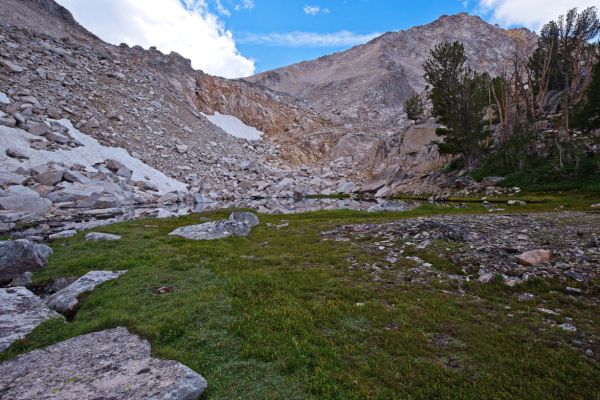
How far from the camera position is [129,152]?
61750 millimetres

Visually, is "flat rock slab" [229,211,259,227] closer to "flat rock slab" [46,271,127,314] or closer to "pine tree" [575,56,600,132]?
"flat rock slab" [46,271,127,314]

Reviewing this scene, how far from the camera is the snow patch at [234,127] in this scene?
350 feet

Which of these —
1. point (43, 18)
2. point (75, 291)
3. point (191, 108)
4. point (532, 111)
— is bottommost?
point (75, 291)

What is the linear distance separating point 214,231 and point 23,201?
24729 mm

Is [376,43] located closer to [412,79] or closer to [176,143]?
[412,79]

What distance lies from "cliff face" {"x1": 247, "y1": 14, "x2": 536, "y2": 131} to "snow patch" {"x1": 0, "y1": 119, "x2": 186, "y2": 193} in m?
85.1

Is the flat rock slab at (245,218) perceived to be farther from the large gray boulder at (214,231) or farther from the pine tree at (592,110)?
the pine tree at (592,110)

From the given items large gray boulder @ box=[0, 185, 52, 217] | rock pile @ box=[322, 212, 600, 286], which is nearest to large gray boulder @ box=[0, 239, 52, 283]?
rock pile @ box=[322, 212, 600, 286]

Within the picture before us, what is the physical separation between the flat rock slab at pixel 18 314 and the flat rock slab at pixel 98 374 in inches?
60.8

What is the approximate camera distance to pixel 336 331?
8.49 meters

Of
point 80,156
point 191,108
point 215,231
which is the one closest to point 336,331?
point 215,231

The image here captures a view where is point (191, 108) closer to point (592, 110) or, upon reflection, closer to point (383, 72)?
point (592, 110)

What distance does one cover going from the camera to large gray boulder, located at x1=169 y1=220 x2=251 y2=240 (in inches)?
851

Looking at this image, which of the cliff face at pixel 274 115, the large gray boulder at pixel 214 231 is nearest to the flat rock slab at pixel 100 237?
the large gray boulder at pixel 214 231
